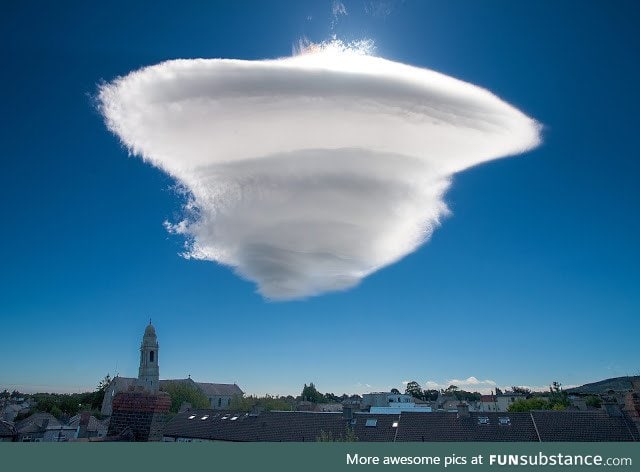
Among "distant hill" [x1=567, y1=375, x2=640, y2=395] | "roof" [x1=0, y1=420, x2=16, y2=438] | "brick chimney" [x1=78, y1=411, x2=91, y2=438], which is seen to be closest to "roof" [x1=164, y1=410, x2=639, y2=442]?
"distant hill" [x1=567, y1=375, x2=640, y2=395]

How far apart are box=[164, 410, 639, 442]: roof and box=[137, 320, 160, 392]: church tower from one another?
208ft

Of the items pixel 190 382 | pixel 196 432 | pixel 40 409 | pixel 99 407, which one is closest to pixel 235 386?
pixel 190 382

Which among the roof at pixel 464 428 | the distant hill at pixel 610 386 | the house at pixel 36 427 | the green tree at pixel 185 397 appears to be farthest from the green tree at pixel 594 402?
A: the house at pixel 36 427

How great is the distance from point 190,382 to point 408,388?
313ft

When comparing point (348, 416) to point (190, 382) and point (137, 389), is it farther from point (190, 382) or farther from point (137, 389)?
point (190, 382)

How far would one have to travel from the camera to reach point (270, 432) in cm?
5231

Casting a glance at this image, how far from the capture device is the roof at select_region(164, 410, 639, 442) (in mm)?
44000

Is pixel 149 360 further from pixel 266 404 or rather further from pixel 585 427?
pixel 585 427

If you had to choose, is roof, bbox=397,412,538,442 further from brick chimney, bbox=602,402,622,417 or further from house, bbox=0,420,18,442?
house, bbox=0,420,18,442

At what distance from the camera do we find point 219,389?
15500cm

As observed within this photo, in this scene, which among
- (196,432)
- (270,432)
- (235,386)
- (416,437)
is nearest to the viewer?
(416,437)

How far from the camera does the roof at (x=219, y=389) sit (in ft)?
492

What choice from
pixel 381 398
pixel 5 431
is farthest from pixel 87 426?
pixel 381 398
